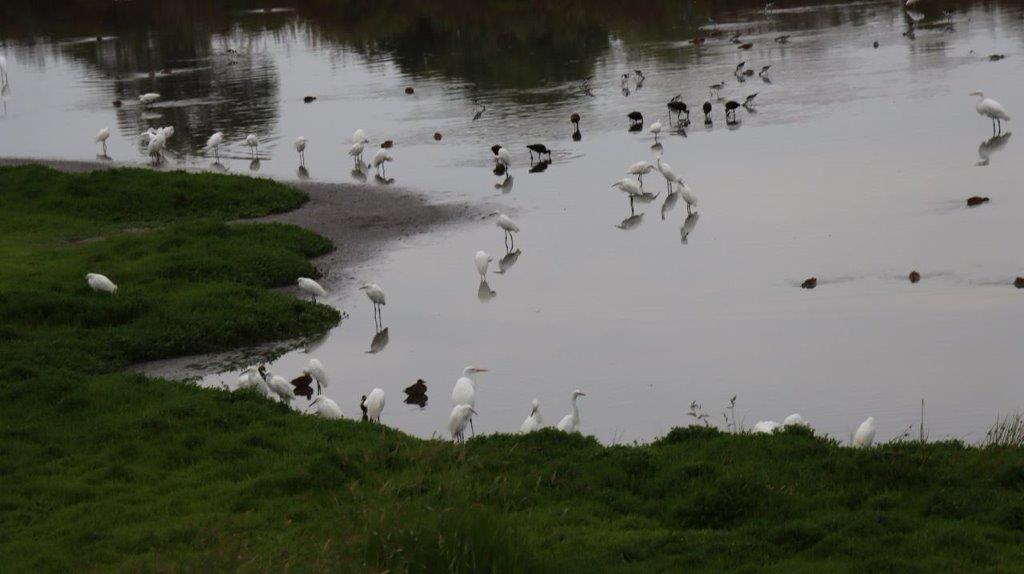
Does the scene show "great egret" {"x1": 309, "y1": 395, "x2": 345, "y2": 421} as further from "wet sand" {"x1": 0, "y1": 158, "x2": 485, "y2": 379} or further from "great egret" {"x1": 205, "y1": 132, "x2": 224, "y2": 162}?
"great egret" {"x1": 205, "y1": 132, "x2": 224, "y2": 162}

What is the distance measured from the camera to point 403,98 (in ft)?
127

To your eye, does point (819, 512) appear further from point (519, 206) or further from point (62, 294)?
point (519, 206)

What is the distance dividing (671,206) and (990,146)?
638 cm

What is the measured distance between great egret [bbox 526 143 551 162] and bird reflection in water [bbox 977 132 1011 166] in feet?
26.5

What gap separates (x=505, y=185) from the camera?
26.1m

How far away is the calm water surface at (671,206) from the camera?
15.0m

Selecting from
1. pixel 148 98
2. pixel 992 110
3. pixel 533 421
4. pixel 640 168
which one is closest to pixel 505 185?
pixel 640 168

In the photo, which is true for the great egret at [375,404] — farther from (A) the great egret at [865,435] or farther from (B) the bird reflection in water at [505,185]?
(B) the bird reflection in water at [505,185]

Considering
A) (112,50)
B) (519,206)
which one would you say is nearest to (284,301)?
(519,206)

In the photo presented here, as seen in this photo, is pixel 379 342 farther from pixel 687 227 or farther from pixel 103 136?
pixel 103 136

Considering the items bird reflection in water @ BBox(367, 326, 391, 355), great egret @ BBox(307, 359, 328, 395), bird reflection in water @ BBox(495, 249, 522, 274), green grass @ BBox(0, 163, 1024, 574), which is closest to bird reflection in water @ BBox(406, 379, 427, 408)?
great egret @ BBox(307, 359, 328, 395)

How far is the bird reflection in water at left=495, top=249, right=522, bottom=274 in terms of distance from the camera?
20.6 m

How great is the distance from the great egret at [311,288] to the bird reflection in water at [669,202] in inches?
279

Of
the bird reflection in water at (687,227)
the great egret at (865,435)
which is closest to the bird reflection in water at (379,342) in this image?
the bird reflection in water at (687,227)
